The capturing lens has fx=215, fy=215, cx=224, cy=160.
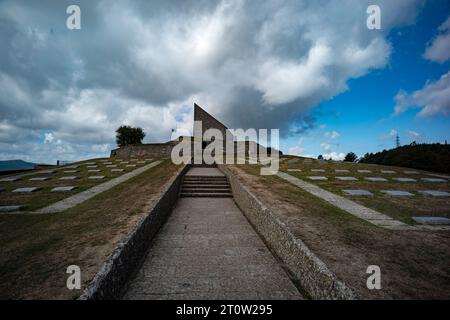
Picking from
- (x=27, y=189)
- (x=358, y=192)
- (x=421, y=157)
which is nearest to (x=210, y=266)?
(x=358, y=192)

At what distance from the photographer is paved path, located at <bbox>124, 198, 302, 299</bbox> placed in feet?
10.9

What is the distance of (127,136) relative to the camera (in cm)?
5066

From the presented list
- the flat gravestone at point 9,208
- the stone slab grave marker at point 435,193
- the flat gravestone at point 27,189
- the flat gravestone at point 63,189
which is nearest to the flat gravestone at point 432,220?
the stone slab grave marker at point 435,193

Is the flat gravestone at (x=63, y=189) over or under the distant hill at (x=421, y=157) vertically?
under

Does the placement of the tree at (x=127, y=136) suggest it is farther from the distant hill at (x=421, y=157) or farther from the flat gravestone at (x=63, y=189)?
the distant hill at (x=421, y=157)

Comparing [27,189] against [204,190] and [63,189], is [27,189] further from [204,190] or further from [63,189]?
[204,190]

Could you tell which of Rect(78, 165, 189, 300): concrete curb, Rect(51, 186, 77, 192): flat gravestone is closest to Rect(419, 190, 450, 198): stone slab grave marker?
Rect(78, 165, 189, 300): concrete curb

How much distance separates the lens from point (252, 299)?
3.18m

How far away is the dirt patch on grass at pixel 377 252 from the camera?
2773 millimetres

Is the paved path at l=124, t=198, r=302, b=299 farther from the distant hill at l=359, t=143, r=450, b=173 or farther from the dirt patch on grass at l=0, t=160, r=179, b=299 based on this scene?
the distant hill at l=359, t=143, r=450, b=173

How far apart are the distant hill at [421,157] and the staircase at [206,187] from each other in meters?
14.1

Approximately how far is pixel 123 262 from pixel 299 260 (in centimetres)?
291
